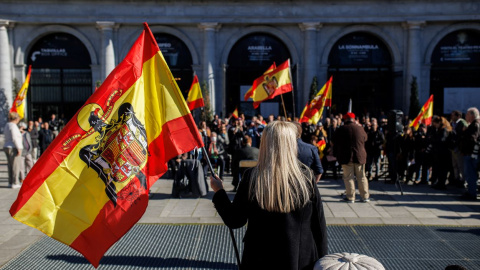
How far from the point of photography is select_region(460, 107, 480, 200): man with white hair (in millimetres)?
9805

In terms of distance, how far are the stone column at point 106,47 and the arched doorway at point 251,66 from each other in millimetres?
6651

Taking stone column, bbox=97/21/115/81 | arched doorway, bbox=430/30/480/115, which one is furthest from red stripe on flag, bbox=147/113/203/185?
arched doorway, bbox=430/30/480/115

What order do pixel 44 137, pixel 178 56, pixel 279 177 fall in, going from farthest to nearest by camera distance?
pixel 178 56 → pixel 44 137 → pixel 279 177

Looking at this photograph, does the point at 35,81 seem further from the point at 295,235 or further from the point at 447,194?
the point at 295,235

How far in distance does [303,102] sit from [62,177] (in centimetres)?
2200

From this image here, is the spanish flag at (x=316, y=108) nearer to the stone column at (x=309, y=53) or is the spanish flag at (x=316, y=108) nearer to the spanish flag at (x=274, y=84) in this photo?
the spanish flag at (x=274, y=84)

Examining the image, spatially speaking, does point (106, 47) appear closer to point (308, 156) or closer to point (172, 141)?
point (308, 156)

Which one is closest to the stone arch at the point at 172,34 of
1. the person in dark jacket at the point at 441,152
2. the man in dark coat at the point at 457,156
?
the person in dark jacket at the point at 441,152

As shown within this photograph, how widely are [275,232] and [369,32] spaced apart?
2387 centimetres

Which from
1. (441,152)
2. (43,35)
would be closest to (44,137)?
(43,35)

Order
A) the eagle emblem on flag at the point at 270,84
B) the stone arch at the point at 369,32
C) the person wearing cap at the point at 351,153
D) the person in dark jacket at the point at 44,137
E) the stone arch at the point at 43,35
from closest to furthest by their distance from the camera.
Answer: the person wearing cap at the point at 351,153 < the eagle emblem on flag at the point at 270,84 < the person in dark jacket at the point at 44,137 < the stone arch at the point at 43,35 < the stone arch at the point at 369,32

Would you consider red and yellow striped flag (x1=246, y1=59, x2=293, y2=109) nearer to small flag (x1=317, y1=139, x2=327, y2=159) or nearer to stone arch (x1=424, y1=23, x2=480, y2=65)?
small flag (x1=317, y1=139, x2=327, y2=159)

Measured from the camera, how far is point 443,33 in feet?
80.1

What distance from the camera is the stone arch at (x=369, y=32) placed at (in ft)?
80.7
